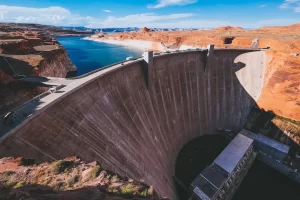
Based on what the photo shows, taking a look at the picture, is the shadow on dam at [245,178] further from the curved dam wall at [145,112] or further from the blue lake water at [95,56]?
the blue lake water at [95,56]

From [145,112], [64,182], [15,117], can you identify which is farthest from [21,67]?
[64,182]

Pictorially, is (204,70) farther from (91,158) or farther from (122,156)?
(91,158)

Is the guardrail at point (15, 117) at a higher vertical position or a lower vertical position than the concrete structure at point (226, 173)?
higher

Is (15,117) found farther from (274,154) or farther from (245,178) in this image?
(274,154)

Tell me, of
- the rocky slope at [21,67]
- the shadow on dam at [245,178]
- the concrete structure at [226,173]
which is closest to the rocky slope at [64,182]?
the rocky slope at [21,67]

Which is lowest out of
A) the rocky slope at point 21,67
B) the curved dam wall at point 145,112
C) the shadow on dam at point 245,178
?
the shadow on dam at point 245,178
